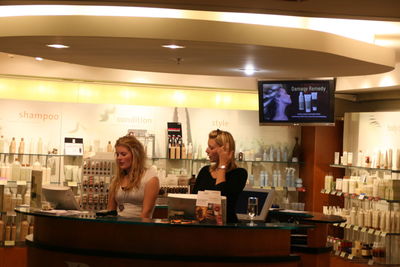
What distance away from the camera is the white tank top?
566 cm

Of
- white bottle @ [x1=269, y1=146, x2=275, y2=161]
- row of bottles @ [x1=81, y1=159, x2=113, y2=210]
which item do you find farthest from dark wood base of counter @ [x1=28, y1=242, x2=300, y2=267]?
white bottle @ [x1=269, y1=146, x2=275, y2=161]

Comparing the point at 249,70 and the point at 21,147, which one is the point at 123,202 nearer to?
the point at 249,70

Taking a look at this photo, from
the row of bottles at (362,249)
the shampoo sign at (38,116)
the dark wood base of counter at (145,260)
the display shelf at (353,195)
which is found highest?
the shampoo sign at (38,116)

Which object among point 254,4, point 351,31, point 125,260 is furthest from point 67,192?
point 351,31

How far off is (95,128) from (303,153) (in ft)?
10.4

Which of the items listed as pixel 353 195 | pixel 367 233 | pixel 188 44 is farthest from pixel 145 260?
pixel 367 233

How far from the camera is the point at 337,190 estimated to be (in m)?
9.80

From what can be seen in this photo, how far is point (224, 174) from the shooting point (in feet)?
19.0

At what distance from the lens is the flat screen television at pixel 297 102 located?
353 inches

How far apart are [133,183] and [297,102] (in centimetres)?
406

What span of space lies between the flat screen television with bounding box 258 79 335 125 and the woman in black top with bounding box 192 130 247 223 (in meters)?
3.31

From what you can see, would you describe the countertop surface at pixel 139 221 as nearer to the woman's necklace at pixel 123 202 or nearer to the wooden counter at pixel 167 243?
the wooden counter at pixel 167 243

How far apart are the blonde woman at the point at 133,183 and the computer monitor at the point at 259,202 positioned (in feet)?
4.49

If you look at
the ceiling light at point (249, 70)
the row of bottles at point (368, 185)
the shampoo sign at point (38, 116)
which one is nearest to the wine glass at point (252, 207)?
the ceiling light at point (249, 70)
